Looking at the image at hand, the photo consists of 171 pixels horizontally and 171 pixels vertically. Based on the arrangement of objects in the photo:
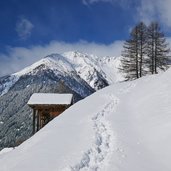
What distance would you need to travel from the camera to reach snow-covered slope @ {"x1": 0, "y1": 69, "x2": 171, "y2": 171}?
45.3 ft

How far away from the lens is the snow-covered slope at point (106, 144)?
45.3 ft

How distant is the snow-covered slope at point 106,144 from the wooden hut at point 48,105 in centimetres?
1481

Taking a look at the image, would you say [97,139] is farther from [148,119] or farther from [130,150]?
[148,119]

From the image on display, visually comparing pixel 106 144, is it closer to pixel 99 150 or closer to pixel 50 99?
pixel 99 150

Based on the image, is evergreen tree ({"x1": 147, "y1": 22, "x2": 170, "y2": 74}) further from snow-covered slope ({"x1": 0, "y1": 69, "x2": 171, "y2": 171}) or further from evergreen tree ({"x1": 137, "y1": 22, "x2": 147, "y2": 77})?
snow-covered slope ({"x1": 0, "y1": 69, "x2": 171, "y2": 171})

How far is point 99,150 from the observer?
52.2ft

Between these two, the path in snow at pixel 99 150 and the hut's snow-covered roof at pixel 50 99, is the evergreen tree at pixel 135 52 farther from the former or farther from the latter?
the path in snow at pixel 99 150

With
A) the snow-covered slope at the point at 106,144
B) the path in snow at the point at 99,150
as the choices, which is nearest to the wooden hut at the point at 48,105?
the snow-covered slope at the point at 106,144

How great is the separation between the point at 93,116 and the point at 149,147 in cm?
837

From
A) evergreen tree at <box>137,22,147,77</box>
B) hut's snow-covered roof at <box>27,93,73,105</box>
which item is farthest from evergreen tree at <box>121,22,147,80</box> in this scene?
hut's snow-covered roof at <box>27,93,73,105</box>

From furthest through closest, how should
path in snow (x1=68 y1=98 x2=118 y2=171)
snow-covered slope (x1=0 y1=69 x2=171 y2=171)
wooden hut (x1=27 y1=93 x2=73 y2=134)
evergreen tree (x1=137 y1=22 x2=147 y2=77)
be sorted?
evergreen tree (x1=137 y1=22 x2=147 y2=77)
wooden hut (x1=27 y1=93 x2=73 y2=134)
snow-covered slope (x1=0 y1=69 x2=171 y2=171)
path in snow (x1=68 y1=98 x2=118 y2=171)

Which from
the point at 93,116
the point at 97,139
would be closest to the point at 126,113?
the point at 93,116

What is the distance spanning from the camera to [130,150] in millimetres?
16109

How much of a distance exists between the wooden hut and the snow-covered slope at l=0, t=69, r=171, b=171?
14.8 meters
